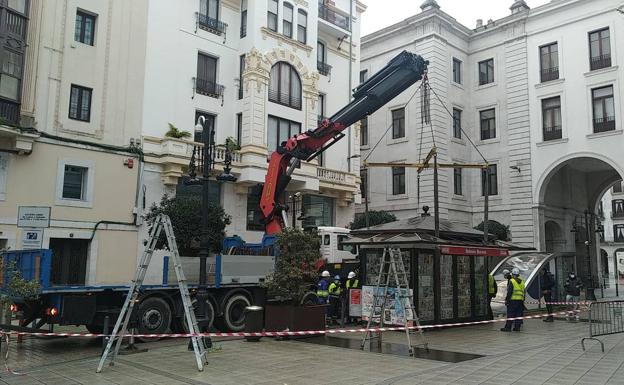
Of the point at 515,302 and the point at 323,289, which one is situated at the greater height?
the point at 323,289

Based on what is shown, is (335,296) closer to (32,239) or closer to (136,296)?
(136,296)

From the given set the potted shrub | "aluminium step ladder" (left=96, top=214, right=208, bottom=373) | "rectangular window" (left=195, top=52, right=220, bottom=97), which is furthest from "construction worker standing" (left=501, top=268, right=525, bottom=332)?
"rectangular window" (left=195, top=52, right=220, bottom=97)

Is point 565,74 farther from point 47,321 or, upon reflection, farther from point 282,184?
point 47,321

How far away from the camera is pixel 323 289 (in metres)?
16.4

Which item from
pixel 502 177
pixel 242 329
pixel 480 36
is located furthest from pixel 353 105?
pixel 480 36

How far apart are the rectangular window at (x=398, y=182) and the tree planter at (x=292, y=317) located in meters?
25.0

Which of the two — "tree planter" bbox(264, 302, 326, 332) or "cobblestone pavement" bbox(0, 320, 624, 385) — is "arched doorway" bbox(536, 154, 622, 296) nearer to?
"cobblestone pavement" bbox(0, 320, 624, 385)

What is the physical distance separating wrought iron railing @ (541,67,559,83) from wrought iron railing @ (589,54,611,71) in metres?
2.05

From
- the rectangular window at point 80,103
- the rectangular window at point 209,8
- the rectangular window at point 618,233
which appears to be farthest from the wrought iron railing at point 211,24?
the rectangular window at point 618,233

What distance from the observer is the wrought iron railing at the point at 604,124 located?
3284 centimetres

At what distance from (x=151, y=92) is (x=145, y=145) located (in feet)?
7.87

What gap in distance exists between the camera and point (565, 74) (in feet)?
113

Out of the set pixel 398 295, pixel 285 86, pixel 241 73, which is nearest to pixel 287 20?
pixel 285 86

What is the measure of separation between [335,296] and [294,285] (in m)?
3.82
